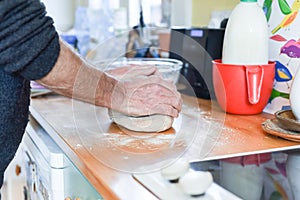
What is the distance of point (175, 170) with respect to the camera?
2.16 ft

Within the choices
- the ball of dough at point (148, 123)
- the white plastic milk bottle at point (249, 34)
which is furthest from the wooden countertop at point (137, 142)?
the white plastic milk bottle at point (249, 34)

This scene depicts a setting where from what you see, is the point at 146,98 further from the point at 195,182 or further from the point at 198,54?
the point at 198,54

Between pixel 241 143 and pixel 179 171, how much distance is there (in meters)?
0.25

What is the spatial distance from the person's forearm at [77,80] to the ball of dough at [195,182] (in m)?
0.31

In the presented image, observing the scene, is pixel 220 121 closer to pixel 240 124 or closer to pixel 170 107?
pixel 240 124

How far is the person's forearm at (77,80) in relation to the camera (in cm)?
77

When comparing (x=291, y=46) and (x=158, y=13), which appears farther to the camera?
(x=158, y=13)

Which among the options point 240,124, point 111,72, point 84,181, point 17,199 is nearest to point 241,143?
point 240,124

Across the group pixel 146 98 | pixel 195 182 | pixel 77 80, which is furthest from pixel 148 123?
pixel 195 182

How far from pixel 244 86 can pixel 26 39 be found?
588 mm

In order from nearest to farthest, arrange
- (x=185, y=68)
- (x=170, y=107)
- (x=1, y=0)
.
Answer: (x=1, y=0) → (x=170, y=107) → (x=185, y=68)

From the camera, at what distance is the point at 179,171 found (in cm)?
66

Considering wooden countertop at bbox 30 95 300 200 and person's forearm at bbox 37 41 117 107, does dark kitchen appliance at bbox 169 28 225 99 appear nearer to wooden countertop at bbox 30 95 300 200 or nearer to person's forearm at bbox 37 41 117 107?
wooden countertop at bbox 30 95 300 200

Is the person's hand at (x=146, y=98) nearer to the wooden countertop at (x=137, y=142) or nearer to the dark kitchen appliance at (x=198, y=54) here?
the wooden countertop at (x=137, y=142)
